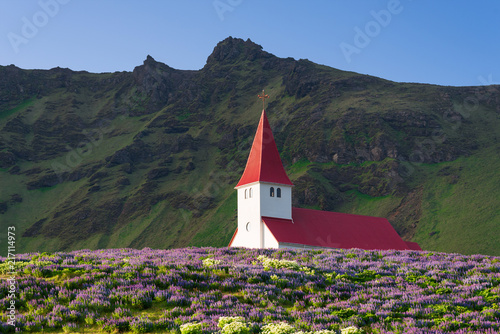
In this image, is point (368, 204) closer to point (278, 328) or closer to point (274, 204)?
point (274, 204)

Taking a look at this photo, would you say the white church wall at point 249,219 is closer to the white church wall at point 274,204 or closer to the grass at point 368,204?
the white church wall at point 274,204

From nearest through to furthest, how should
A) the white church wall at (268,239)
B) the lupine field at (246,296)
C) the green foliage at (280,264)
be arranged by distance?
the lupine field at (246,296) → the green foliage at (280,264) → the white church wall at (268,239)

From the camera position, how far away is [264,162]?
6412 cm

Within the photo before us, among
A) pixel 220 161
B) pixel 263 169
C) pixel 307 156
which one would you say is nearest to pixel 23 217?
pixel 220 161

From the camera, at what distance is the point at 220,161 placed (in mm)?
191000

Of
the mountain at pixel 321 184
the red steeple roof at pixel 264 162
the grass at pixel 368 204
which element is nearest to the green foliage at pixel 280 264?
the red steeple roof at pixel 264 162

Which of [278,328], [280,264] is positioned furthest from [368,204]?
[278,328]

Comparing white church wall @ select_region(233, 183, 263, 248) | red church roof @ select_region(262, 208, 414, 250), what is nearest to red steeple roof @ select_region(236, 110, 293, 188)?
white church wall @ select_region(233, 183, 263, 248)

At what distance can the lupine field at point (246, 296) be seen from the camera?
1487cm

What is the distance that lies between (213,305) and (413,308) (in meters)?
6.98

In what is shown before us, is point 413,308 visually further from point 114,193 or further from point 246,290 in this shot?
point 114,193

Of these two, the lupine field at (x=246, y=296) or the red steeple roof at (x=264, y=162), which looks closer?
the lupine field at (x=246, y=296)

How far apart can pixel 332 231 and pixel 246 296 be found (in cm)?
4626

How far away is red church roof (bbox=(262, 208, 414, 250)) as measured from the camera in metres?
60.0
